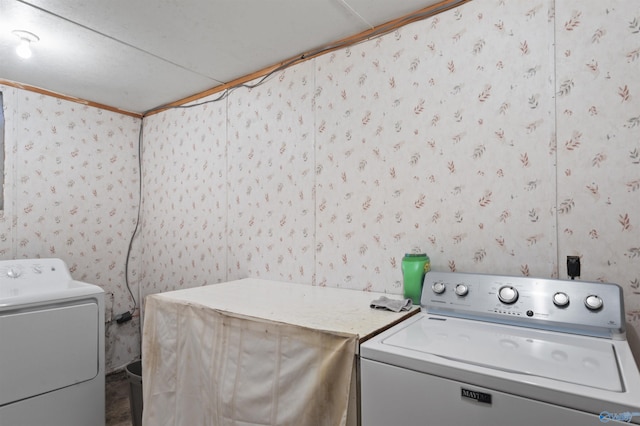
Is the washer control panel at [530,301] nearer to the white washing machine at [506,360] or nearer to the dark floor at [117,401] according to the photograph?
the white washing machine at [506,360]

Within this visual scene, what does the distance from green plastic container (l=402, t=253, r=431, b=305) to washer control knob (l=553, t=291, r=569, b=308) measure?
1.64 feet

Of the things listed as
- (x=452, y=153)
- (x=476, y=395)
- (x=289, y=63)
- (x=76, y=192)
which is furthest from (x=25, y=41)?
(x=476, y=395)

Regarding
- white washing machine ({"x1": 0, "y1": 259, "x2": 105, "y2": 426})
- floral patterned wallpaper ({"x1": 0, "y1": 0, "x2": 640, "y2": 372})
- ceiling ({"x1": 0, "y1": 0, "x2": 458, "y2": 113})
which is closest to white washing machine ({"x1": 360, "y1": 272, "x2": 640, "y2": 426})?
floral patterned wallpaper ({"x1": 0, "y1": 0, "x2": 640, "y2": 372})

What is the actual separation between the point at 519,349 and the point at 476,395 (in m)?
0.26

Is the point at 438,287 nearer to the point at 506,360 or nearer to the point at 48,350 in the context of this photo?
the point at 506,360

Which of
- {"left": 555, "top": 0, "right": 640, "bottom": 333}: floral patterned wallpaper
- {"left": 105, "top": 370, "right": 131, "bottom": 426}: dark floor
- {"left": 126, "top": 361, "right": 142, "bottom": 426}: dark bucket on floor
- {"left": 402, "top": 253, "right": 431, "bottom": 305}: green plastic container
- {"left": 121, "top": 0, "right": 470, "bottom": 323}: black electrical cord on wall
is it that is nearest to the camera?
{"left": 555, "top": 0, "right": 640, "bottom": 333}: floral patterned wallpaper

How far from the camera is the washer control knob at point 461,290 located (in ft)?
4.46

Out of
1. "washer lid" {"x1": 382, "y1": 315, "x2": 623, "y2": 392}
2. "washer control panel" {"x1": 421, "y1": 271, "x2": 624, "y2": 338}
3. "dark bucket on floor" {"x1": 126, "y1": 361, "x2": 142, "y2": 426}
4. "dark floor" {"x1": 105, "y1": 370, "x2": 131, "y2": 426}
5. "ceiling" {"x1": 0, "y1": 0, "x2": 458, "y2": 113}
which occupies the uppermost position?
"ceiling" {"x1": 0, "y1": 0, "x2": 458, "y2": 113}

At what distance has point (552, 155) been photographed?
1379 mm

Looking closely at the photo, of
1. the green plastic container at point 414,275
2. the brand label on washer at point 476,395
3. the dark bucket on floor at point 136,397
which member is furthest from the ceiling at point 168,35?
the dark bucket on floor at point 136,397

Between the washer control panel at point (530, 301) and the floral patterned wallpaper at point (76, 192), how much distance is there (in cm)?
275

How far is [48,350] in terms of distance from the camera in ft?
6.64

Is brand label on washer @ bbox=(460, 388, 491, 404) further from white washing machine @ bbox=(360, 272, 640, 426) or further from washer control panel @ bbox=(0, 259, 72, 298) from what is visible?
washer control panel @ bbox=(0, 259, 72, 298)

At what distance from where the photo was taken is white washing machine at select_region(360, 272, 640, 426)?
0.79 metres
